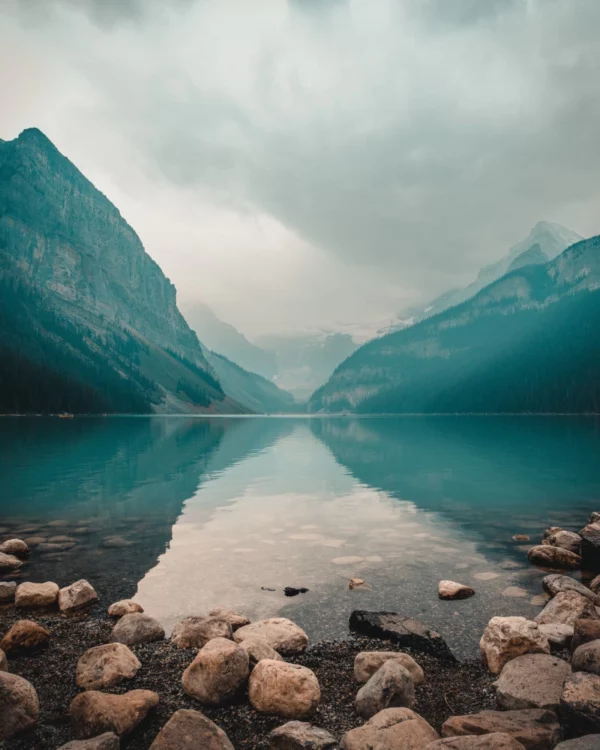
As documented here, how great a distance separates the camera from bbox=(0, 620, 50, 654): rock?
11.9 meters

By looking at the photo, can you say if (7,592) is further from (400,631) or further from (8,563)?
(400,631)

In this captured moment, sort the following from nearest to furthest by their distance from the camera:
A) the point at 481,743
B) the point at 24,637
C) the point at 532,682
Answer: the point at 481,743, the point at 532,682, the point at 24,637

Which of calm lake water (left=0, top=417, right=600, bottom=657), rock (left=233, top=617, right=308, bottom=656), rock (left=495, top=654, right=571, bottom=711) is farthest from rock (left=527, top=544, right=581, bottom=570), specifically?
rock (left=233, top=617, right=308, bottom=656)

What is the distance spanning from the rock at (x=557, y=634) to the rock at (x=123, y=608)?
12.0m

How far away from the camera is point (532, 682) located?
32.1 feet

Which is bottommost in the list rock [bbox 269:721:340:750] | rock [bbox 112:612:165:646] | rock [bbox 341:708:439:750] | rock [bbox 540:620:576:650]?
rock [bbox 112:612:165:646]

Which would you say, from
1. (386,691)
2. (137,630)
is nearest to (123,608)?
(137,630)

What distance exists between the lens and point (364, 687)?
984cm

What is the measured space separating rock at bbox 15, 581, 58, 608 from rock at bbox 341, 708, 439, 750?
11.8 metres

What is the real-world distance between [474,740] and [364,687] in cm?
307

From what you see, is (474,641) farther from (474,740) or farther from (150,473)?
(150,473)

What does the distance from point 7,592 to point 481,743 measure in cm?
1570

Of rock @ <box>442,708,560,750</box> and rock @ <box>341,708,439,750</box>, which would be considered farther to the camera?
rock @ <box>341,708,439,750</box>

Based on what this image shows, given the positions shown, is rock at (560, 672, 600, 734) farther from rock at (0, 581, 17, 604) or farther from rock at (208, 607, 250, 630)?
rock at (0, 581, 17, 604)
